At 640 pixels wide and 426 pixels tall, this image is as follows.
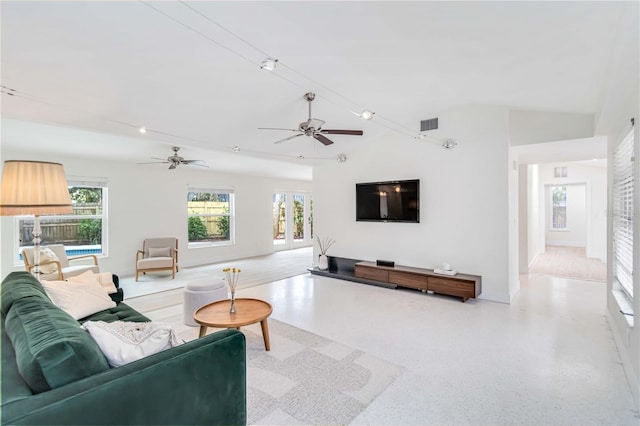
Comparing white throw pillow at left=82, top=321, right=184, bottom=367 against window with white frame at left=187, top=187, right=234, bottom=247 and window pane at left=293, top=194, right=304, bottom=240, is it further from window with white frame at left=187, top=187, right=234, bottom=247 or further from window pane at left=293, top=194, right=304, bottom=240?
window pane at left=293, top=194, right=304, bottom=240

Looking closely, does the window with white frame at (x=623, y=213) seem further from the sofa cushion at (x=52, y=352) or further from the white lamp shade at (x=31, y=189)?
the white lamp shade at (x=31, y=189)

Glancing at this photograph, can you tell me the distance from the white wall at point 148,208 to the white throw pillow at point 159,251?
52cm

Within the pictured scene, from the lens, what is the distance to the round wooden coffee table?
9.15ft

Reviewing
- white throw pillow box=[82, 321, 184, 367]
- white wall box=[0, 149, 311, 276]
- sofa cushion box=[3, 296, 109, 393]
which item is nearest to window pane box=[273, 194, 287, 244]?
white wall box=[0, 149, 311, 276]

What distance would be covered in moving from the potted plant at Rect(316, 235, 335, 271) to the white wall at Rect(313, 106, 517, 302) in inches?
18.5

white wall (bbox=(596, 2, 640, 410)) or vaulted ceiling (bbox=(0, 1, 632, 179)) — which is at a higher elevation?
vaulted ceiling (bbox=(0, 1, 632, 179))

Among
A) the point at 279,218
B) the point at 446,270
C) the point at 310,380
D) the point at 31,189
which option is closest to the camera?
the point at 31,189

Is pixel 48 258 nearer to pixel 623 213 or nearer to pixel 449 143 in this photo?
pixel 449 143

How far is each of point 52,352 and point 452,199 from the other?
503 centimetres

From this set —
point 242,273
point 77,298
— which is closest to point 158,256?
point 242,273

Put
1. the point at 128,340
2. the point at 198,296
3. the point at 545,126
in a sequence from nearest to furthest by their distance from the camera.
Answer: the point at 128,340, the point at 198,296, the point at 545,126

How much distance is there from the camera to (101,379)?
1181mm

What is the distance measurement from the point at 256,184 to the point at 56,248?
489 centimetres

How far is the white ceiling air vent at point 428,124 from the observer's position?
509cm
